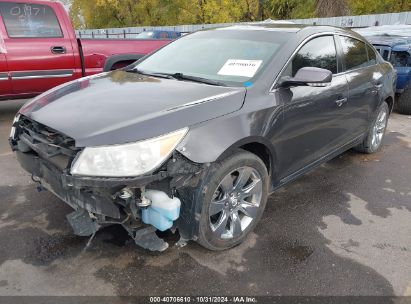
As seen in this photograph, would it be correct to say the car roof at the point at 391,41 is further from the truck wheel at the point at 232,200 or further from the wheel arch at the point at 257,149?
the truck wheel at the point at 232,200

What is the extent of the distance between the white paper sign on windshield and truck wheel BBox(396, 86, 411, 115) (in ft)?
16.9

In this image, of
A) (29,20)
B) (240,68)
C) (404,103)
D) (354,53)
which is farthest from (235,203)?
(404,103)

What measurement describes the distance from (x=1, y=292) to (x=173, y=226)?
115 cm

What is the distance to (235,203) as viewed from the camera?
282 cm

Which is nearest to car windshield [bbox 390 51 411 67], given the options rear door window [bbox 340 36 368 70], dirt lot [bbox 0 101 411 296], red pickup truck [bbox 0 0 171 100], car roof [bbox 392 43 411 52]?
car roof [bbox 392 43 411 52]

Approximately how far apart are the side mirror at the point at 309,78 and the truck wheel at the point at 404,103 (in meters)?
4.99

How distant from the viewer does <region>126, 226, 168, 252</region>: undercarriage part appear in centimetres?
249

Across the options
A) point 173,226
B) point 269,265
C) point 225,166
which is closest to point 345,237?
point 269,265

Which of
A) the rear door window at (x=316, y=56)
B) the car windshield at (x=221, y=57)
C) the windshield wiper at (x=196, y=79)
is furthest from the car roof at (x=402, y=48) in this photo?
the windshield wiper at (x=196, y=79)

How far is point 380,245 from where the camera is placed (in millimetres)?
3000

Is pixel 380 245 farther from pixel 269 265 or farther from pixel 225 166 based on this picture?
pixel 225 166

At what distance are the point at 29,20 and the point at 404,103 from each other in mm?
6767

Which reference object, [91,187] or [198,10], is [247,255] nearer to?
[91,187]

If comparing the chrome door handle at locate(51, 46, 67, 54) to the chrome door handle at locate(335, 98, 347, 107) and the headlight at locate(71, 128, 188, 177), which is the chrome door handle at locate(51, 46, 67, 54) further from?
the chrome door handle at locate(335, 98, 347, 107)
